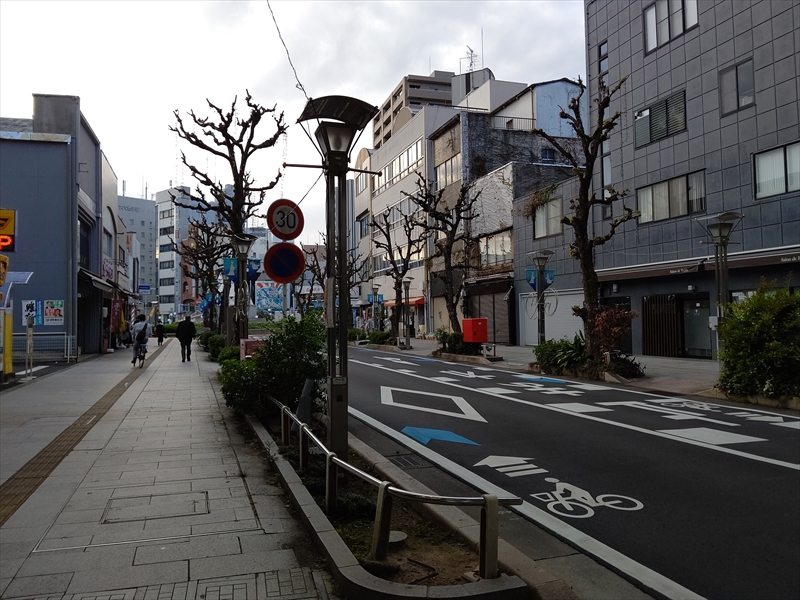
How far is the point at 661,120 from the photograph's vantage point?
23891mm

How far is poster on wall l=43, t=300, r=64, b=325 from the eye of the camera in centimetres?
2391

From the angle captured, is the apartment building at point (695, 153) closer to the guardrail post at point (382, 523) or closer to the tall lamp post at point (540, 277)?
the tall lamp post at point (540, 277)

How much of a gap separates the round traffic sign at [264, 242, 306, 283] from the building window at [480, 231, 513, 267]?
28.4 meters

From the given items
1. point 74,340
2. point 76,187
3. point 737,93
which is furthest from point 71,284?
point 737,93

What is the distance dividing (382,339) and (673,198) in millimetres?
17712

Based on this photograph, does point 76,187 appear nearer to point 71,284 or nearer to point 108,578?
point 71,284

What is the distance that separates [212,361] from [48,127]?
11.6 metres

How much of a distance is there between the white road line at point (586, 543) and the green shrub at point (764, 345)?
7.42 metres

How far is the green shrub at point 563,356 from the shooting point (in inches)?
687

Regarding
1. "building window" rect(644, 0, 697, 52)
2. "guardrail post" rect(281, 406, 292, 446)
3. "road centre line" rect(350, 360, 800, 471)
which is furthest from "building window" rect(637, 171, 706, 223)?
"guardrail post" rect(281, 406, 292, 446)

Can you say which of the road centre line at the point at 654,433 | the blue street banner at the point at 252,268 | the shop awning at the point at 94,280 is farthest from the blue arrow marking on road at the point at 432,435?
the shop awning at the point at 94,280

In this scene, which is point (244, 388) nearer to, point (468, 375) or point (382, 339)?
point (468, 375)

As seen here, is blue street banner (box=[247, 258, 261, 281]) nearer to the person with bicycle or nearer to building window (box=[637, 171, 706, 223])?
the person with bicycle

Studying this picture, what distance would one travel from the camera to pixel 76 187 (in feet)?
82.4
